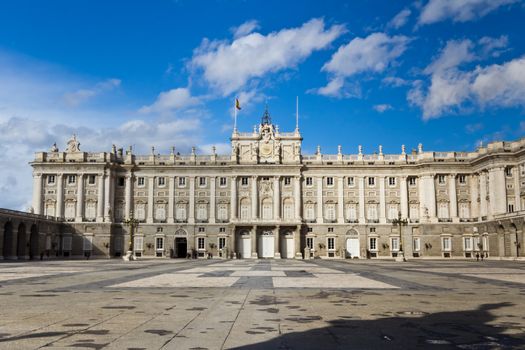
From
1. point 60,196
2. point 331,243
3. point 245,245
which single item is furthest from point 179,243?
point 331,243

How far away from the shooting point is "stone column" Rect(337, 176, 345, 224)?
9175 cm

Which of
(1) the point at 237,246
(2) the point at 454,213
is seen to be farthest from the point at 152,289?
(2) the point at 454,213

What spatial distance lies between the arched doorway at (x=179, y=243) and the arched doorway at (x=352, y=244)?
2615 cm

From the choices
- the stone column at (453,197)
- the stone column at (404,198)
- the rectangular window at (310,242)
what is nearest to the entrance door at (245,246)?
the rectangular window at (310,242)

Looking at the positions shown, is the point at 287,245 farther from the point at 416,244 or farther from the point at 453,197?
the point at 453,197

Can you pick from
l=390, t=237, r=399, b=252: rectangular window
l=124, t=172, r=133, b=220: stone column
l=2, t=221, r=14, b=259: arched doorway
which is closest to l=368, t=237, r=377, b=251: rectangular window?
l=390, t=237, r=399, b=252: rectangular window

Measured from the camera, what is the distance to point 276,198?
91.8 m

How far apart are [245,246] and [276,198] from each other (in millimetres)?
9188

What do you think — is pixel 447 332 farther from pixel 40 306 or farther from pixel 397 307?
pixel 40 306

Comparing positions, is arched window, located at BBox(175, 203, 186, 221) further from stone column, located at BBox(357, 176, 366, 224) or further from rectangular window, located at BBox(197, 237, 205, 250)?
stone column, located at BBox(357, 176, 366, 224)

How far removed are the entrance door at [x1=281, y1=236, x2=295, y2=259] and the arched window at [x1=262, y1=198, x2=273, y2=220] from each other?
14.6 feet

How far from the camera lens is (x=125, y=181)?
9325 cm

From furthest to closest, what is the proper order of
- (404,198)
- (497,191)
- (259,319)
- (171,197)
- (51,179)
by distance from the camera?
(171,197)
(51,179)
(404,198)
(497,191)
(259,319)

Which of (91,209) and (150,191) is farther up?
(150,191)
